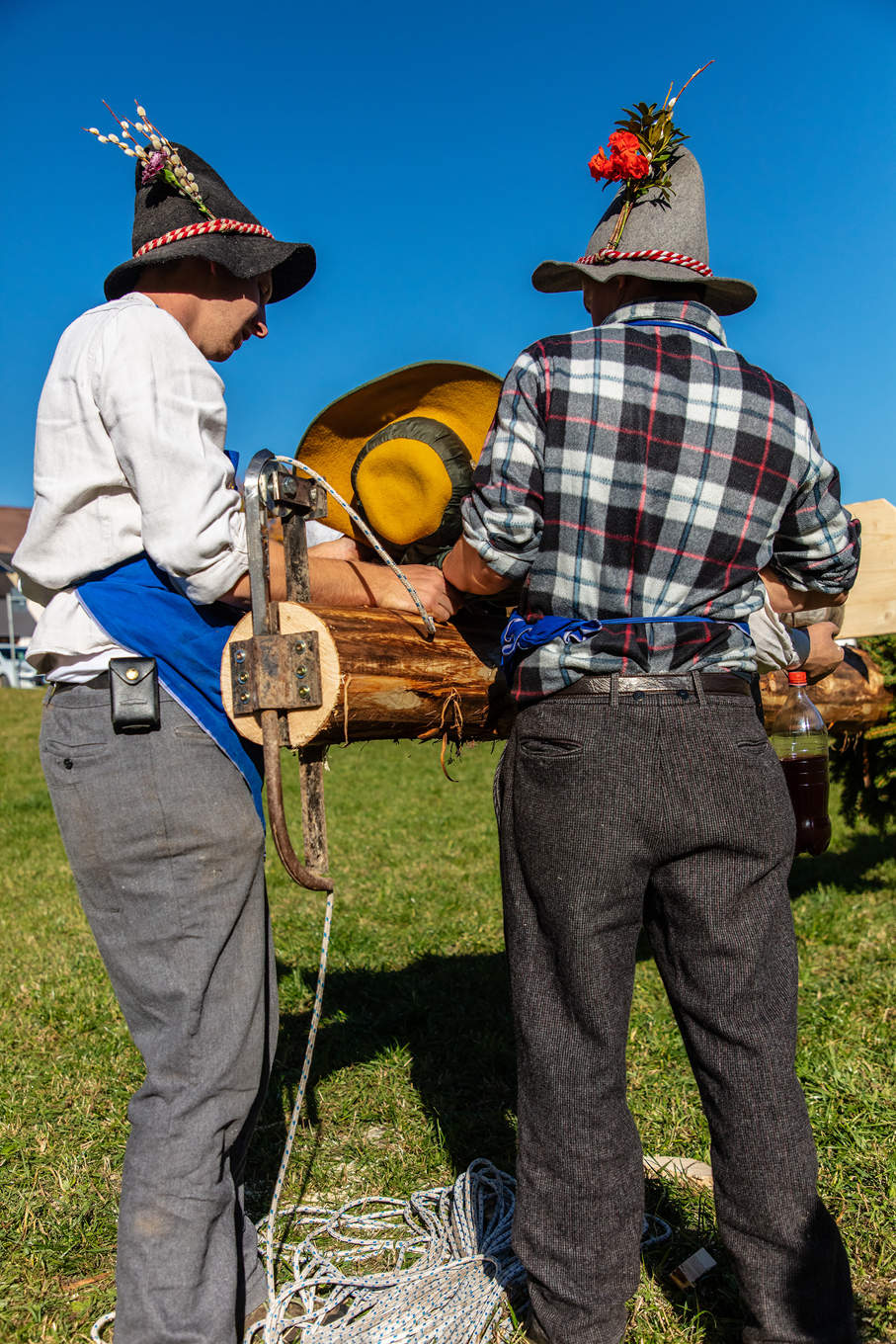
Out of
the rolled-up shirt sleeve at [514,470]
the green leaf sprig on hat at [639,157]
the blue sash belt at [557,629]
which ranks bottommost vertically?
the blue sash belt at [557,629]

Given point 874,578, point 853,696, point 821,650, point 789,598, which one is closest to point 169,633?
point 789,598

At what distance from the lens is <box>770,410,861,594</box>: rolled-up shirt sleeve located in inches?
87.3

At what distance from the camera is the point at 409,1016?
4.48 metres

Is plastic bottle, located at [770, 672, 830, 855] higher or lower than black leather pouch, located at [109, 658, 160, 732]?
lower

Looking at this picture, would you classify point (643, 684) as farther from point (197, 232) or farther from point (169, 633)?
point (197, 232)

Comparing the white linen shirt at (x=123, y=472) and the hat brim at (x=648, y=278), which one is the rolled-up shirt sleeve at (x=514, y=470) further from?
the white linen shirt at (x=123, y=472)

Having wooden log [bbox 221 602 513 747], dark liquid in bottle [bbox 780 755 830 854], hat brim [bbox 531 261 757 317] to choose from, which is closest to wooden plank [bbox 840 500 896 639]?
dark liquid in bottle [bbox 780 755 830 854]

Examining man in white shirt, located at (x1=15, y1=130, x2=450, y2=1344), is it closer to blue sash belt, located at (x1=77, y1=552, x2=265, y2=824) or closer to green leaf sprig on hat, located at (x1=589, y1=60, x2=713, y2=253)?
blue sash belt, located at (x1=77, y1=552, x2=265, y2=824)

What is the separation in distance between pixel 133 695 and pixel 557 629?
917 mm

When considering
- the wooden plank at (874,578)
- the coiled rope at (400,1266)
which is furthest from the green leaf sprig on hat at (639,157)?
the wooden plank at (874,578)

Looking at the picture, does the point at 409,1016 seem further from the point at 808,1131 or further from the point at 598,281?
the point at 598,281

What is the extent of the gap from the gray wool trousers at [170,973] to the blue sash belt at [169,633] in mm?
43

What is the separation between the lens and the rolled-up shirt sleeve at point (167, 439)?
6.39 feet

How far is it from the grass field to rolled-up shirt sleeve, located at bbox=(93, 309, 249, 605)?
82.6 inches
